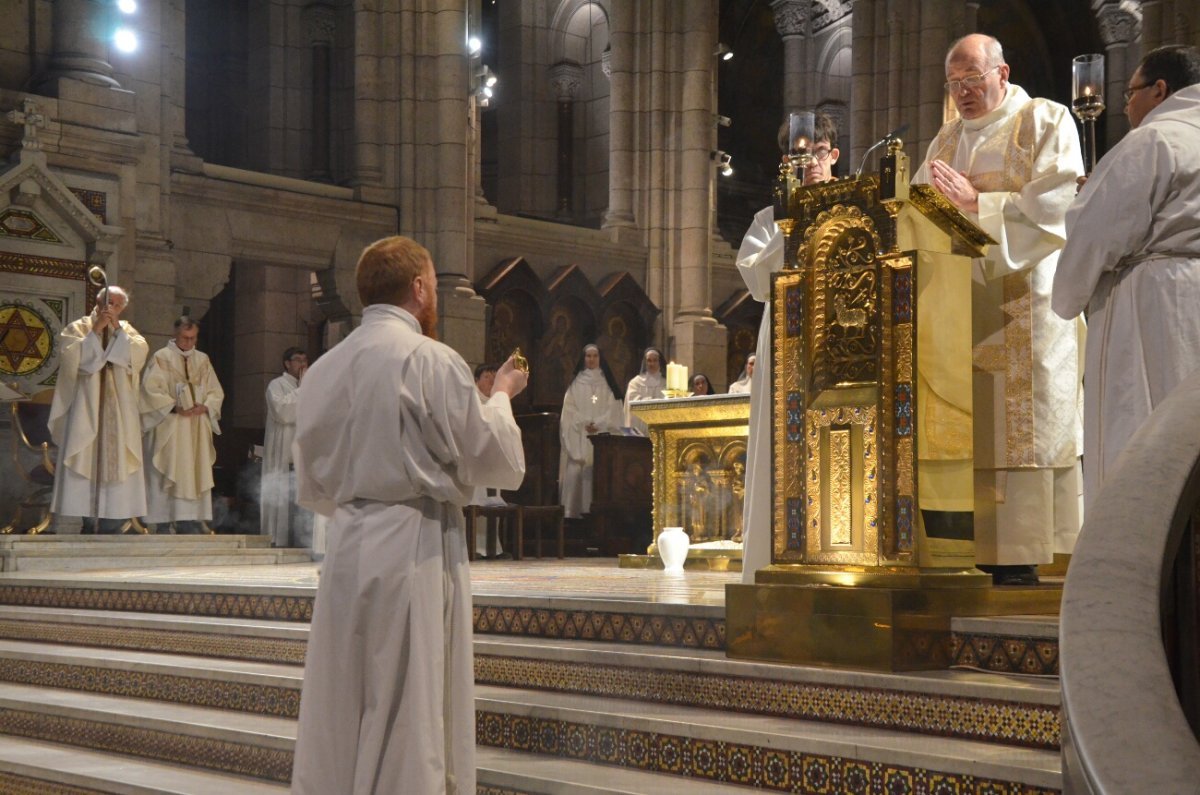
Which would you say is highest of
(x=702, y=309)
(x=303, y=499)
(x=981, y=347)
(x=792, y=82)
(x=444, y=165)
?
A: (x=792, y=82)

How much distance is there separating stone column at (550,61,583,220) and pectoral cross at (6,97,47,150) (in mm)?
9168

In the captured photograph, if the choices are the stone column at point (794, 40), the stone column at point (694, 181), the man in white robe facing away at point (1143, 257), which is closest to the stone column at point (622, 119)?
the stone column at point (694, 181)

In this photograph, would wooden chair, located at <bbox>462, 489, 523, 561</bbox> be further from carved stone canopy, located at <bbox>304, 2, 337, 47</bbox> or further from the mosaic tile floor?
carved stone canopy, located at <bbox>304, 2, 337, 47</bbox>

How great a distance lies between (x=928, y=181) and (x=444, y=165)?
11.4 metres

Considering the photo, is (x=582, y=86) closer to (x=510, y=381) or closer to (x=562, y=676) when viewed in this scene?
(x=562, y=676)

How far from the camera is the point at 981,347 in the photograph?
A: 5031mm

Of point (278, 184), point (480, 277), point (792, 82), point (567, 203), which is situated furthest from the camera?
point (792, 82)

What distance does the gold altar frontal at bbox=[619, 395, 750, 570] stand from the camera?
32.3 ft

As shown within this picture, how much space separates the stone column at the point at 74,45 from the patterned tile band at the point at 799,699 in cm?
948

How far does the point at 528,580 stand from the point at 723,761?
431cm

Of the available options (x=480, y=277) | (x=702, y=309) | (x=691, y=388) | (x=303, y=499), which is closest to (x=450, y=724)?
(x=303, y=499)

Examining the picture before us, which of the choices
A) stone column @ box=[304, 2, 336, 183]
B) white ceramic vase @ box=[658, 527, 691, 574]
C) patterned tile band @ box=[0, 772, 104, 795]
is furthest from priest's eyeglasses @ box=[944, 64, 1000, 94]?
stone column @ box=[304, 2, 336, 183]

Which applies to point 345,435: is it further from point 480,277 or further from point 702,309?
point 702,309

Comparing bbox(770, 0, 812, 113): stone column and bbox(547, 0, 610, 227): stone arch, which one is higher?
bbox(770, 0, 812, 113): stone column
